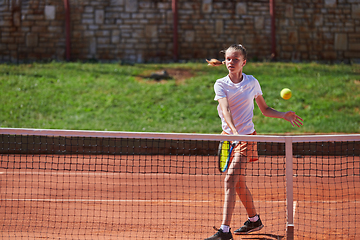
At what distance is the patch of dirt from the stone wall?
Answer: 2.08 m

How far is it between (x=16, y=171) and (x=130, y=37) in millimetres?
10197

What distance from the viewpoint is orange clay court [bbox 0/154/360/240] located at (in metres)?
4.70

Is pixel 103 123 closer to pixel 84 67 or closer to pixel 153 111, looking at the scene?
pixel 153 111

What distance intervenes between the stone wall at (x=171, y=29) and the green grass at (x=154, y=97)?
1433 mm

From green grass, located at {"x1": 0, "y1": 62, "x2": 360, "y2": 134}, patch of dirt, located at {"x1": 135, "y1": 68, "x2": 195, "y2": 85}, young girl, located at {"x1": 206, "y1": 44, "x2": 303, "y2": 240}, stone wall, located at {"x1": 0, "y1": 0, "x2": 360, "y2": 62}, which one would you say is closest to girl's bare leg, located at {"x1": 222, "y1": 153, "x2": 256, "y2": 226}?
young girl, located at {"x1": 206, "y1": 44, "x2": 303, "y2": 240}

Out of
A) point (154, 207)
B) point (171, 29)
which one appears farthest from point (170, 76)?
point (154, 207)

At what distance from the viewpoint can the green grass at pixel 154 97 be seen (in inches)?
464

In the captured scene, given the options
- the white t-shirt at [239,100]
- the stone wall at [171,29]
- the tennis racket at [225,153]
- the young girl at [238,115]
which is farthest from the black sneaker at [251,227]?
the stone wall at [171,29]

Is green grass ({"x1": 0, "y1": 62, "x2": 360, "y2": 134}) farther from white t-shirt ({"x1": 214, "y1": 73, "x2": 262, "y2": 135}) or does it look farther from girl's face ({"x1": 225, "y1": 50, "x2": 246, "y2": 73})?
girl's face ({"x1": 225, "y1": 50, "x2": 246, "y2": 73})

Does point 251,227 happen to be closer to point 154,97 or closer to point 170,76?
point 154,97

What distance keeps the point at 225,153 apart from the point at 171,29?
13.8 metres

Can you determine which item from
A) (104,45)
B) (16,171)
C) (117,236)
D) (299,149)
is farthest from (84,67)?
(117,236)

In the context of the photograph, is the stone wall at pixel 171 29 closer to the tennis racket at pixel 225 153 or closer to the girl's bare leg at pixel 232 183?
the tennis racket at pixel 225 153

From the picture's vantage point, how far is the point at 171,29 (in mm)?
17422
